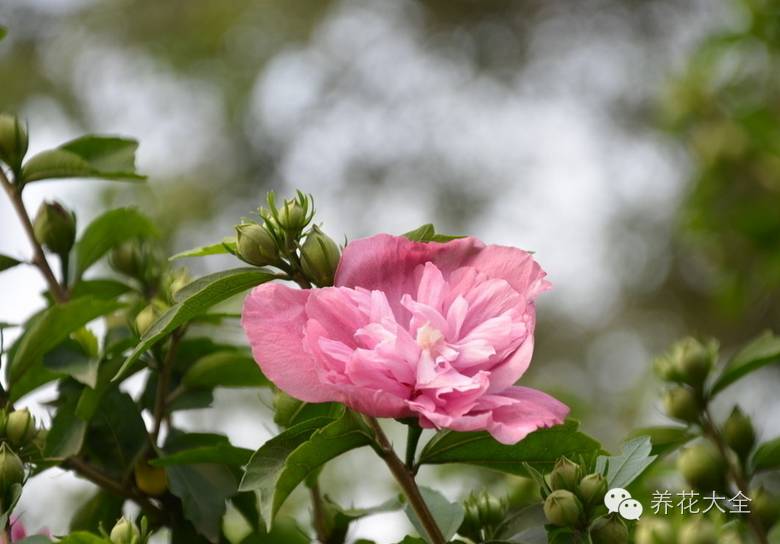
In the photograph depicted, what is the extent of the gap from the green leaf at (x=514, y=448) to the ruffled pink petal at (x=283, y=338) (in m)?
0.11

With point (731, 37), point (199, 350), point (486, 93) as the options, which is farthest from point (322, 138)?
point (199, 350)

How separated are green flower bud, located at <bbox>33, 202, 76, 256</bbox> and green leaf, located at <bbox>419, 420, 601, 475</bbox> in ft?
1.41

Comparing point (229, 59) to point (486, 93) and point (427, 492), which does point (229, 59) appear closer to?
point (486, 93)

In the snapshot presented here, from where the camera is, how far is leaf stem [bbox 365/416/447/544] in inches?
25.4

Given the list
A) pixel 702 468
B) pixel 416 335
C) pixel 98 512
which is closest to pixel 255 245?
pixel 416 335

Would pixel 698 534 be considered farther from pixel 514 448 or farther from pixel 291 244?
pixel 291 244

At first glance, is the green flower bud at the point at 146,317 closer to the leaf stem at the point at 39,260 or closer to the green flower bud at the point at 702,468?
the leaf stem at the point at 39,260

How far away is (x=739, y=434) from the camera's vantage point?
36.6 inches

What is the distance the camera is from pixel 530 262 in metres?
0.66

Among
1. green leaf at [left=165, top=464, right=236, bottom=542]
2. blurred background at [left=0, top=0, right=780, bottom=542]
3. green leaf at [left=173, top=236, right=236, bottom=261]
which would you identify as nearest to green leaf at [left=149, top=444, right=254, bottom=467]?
green leaf at [left=165, top=464, right=236, bottom=542]

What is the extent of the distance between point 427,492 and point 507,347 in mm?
202

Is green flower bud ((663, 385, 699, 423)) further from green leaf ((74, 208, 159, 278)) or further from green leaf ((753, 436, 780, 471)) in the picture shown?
green leaf ((74, 208, 159, 278))

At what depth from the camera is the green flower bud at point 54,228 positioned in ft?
3.10

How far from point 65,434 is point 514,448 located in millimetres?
355
